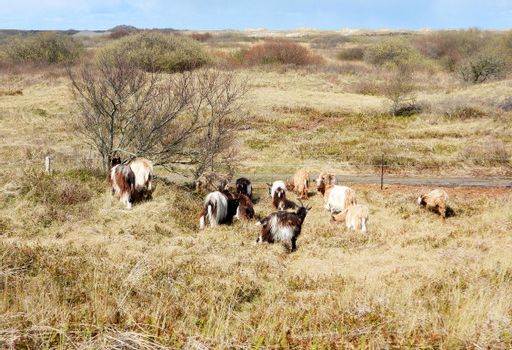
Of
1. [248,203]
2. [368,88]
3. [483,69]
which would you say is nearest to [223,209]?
[248,203]

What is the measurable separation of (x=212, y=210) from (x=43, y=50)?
196 feet

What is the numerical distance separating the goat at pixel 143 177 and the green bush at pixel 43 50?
53.4 metres

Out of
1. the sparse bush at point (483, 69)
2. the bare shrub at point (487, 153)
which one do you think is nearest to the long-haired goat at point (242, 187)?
the bare shrub at point (487, 153)

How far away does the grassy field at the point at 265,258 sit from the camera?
3967mm

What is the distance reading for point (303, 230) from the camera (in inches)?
509

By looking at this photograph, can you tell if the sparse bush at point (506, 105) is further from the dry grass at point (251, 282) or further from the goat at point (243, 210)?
the goat at point (243, 210)

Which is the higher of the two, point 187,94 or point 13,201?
point 187,94

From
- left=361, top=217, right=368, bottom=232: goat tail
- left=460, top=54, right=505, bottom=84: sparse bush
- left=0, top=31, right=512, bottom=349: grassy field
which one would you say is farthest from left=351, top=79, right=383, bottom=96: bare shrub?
left=361, top=217, right=368, bottom=232: goat tail

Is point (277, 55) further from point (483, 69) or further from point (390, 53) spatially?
point (483, 69)

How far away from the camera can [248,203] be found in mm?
14086

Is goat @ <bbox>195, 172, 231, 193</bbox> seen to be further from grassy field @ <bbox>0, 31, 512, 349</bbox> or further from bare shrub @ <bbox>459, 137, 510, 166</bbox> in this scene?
bare shrub @ <bbox>459, 137, 510, 166</bbox>

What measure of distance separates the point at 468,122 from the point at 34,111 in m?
29.0

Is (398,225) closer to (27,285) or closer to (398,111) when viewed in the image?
(27,285)

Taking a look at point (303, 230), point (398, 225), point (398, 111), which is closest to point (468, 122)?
point (398, 111)
